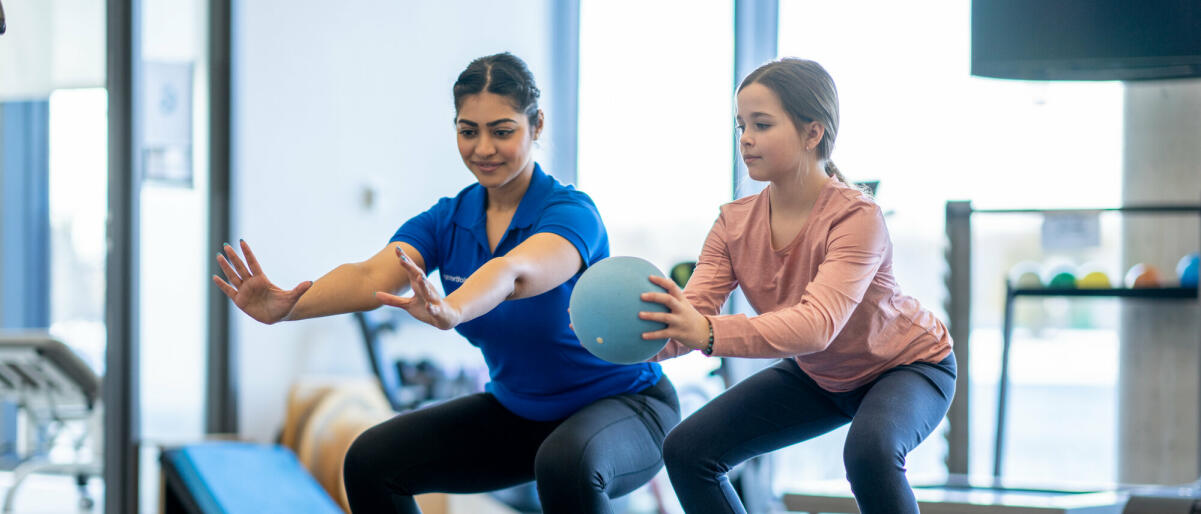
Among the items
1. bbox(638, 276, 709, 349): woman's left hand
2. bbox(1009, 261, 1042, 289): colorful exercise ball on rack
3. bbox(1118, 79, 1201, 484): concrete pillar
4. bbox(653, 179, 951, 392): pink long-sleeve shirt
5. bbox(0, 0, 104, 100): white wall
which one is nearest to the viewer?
bbox(638, 276, 709, 349): woman's left hand

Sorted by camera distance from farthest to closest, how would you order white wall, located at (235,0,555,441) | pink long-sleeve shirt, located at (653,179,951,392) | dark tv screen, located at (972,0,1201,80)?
white wall, located at (235,0,555,441)
dark tv screen, located at (972,0,1201,80)
pink long-sleeve shirt, located at (653,179,951,392)

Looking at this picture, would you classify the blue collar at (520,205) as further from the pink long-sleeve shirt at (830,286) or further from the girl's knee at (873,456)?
the girl's knee at (873,456)

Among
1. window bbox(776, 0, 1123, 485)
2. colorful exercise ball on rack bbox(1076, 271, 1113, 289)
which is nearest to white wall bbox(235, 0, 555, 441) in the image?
window bbox(776, 0, 1123, 485)

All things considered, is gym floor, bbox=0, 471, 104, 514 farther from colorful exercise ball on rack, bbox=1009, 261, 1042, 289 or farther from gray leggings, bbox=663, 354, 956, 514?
colorful exercise ball on rack, bbox=1009, 261, 1042, 289

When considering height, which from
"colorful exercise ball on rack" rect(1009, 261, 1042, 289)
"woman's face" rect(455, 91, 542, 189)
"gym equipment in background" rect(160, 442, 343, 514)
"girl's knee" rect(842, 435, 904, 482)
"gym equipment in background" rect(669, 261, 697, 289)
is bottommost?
"gym equipment in background" rect(160, 442, 343, 514)

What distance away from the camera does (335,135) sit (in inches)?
168

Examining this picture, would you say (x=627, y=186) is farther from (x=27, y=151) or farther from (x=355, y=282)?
(x=355, y=282)

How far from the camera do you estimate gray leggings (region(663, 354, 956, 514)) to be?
1695mm

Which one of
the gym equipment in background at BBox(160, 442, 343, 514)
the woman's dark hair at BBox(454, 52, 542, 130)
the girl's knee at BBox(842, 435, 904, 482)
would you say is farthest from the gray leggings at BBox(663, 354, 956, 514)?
the gym equipment in background at BBox(160, 442, 343, 514)

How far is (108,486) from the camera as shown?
3.60m

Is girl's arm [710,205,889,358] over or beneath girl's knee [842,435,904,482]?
over

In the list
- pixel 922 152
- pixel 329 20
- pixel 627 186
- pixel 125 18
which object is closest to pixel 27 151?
pixel 125 18

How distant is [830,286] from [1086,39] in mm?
1497

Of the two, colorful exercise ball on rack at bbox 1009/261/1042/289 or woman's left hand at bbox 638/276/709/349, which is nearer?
woman's left hand at bbox 638/276/709/349
